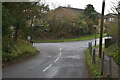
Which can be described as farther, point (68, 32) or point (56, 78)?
point (68, 32)

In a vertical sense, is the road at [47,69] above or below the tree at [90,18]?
below

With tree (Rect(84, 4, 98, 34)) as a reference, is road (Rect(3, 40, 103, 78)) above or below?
below

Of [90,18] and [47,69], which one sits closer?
[47,69]

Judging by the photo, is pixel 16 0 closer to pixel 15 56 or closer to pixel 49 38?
pixel 15 56

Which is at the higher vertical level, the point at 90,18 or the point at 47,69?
the point at 90,18

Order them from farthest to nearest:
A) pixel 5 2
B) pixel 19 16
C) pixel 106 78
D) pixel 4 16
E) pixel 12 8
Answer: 1. pixel 19 16
2. pixel 12 8
3. pixel 5 2
4. pixel 4 16
5. pixel 106 78

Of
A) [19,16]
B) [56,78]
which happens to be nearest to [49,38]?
[19,16]

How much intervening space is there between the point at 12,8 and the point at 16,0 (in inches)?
31.6

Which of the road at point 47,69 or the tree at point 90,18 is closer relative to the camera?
the road at point 47,69

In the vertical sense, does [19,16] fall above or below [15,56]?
above

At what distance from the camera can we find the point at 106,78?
914cm

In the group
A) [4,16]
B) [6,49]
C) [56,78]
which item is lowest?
[56,78]

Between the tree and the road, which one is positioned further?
the tree

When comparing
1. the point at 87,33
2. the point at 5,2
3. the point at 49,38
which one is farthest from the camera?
the point at 87,33
